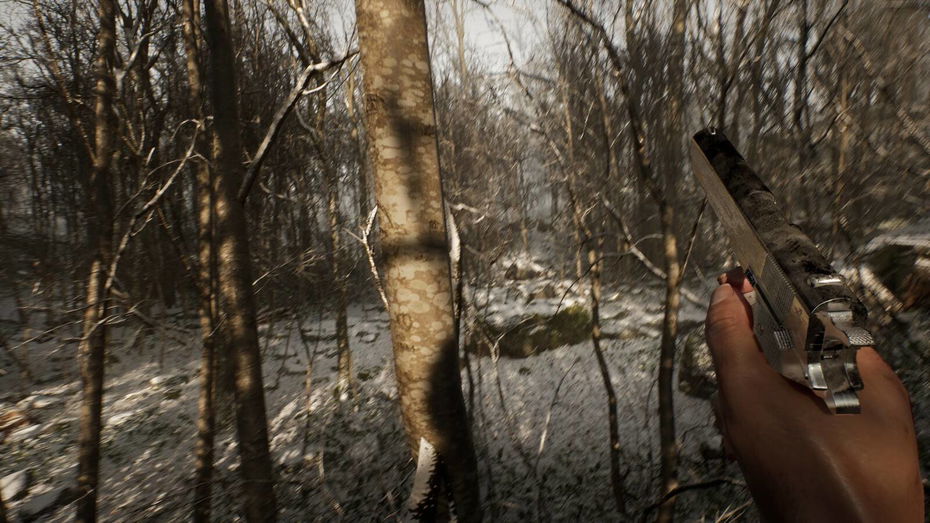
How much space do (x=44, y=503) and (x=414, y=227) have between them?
8664 millimetres

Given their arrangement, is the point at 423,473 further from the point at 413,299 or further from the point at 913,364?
the point at 913,364

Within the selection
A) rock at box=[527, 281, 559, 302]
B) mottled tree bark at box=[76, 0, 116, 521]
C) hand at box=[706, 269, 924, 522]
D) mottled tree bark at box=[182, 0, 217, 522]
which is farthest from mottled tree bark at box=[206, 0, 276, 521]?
rock at box=[527, 281, 559, 302]

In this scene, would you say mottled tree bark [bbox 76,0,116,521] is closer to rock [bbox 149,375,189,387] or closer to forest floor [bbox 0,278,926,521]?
forest floor [bbox 0,278,926,521]

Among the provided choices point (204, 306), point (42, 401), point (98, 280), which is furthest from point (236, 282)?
point (42, 401)

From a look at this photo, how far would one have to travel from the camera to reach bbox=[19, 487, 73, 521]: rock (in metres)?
5.99

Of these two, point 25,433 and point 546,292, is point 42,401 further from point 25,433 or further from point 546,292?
point 546,292

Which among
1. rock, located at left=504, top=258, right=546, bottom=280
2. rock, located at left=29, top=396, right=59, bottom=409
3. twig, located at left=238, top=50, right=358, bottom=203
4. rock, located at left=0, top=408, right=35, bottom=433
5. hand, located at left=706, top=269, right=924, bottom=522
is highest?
twig, located at left=238, top=50, right=358, bottom=203

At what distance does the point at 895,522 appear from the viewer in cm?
61

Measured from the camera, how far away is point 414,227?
5.17 feet

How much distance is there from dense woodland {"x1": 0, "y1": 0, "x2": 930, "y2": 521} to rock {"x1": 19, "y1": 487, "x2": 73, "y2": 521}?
0.03m

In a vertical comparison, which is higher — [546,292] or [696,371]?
[546,292]

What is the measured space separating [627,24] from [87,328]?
614cm

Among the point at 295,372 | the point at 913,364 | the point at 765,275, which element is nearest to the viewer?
the point at 765,275

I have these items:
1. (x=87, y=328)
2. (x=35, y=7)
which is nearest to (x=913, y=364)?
(x=87, y=328)
